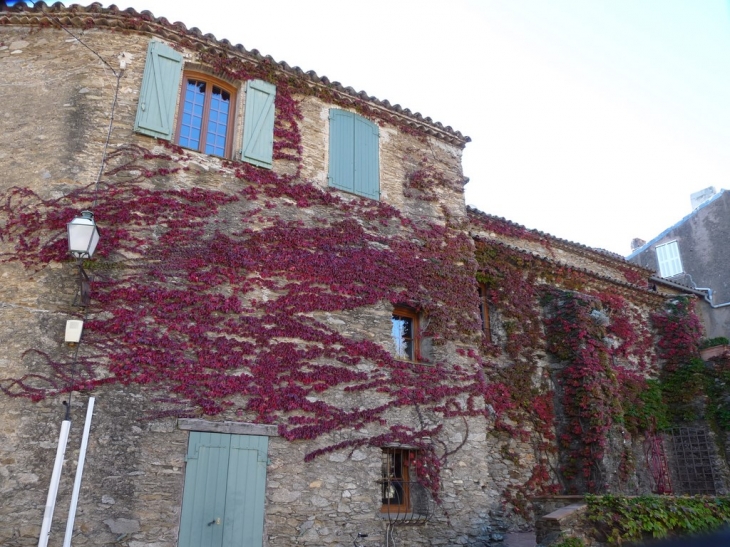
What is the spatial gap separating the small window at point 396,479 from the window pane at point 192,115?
5689 mm

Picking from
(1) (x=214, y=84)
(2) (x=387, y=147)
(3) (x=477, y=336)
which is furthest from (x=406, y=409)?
(1) (x=214, y=84)

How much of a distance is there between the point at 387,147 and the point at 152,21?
4469mm

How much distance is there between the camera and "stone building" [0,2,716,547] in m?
7.31

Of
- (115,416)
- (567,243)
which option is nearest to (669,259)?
(567,243)

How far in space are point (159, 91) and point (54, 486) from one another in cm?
571

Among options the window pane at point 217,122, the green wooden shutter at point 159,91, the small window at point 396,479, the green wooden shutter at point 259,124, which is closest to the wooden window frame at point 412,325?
the small window at point 396,479

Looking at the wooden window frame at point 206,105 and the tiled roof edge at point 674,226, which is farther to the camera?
the tiled roof edge at point 674,226

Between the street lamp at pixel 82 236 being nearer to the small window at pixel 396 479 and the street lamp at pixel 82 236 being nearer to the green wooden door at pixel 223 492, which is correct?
the green wooden door at pixel 223 492

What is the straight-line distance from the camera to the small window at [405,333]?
992cm

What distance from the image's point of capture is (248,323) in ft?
27.5

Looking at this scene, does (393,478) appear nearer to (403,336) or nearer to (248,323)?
(403,336)

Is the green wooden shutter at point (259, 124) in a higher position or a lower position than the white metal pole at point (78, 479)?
higher

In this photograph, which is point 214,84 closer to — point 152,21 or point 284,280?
point 152,21

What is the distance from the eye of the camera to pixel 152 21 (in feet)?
30.0
